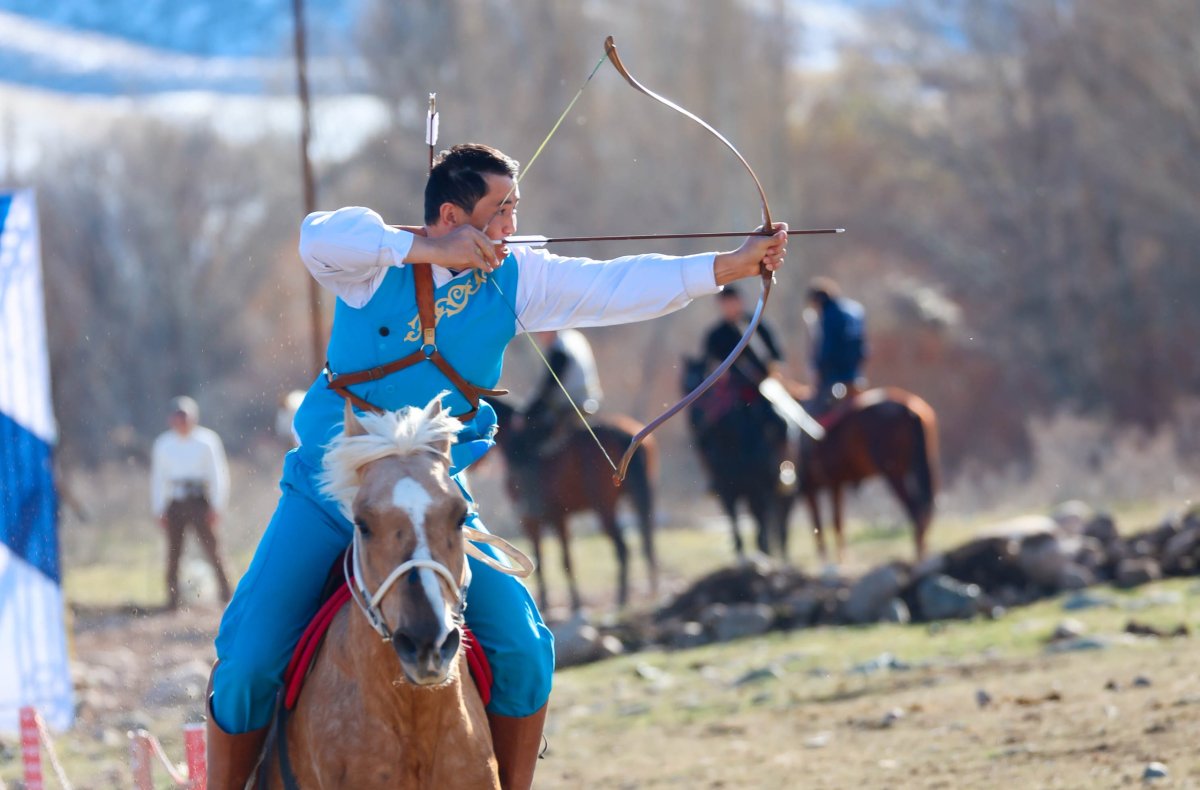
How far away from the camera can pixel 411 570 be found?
12.8 ft

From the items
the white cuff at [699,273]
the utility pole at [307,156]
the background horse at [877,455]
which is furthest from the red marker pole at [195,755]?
the background horse at [877,455]

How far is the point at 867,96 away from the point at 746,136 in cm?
1563

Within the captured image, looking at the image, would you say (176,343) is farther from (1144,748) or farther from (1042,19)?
(1144,748)

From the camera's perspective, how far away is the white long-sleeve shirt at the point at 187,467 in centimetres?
1798

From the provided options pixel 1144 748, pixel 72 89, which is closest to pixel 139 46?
pixel 72 89

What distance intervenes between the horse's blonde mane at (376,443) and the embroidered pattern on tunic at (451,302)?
478mm

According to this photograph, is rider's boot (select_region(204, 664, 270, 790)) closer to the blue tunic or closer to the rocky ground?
the blue tunic

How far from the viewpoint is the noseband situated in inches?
154

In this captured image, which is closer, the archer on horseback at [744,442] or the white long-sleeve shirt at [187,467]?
the archer on horseback at [744,442]

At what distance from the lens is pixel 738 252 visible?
185 inches

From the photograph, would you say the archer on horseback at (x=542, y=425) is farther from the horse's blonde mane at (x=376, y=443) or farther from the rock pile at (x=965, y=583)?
the horse's blonde mane at (x=376, y=443)

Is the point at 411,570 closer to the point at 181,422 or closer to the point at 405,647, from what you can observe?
the point at 405,647

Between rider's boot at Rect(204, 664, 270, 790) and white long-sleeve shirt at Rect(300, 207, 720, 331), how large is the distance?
47.9 inches

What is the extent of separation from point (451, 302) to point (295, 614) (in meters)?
0.97
